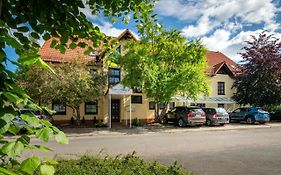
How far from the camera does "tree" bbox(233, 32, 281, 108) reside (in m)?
38.4

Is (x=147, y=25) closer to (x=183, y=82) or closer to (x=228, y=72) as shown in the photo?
(x=183, y=82)

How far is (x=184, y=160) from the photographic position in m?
11.6

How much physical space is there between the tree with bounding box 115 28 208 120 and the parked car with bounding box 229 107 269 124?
732 centimetres

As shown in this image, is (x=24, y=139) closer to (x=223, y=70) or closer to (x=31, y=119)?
(x=31, y=119)

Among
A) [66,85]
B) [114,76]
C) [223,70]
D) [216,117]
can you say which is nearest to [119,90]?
[114,76]

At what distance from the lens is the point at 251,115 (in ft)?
112

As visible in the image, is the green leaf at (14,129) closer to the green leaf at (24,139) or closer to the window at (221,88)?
the green leaf at (24,139)

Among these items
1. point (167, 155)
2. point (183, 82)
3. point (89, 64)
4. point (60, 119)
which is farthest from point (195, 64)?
point (167, 155)

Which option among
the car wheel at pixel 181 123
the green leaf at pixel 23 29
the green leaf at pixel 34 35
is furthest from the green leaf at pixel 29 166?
the car wheel at pixel 181 123

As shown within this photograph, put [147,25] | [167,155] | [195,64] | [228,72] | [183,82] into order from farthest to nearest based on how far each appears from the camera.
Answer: [228,72] < [195,64] < [183,82] < [167,155] < [147,25]

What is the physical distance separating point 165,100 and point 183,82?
7.45 ft

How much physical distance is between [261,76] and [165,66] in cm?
1510

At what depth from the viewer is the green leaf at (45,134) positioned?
1.57 meters

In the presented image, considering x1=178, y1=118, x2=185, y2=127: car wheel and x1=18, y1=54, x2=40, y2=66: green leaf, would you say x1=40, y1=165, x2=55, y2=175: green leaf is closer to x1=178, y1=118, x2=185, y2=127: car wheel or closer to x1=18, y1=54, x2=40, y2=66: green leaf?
x1=18, y1=54, x2=40, y2=66: green leaf
